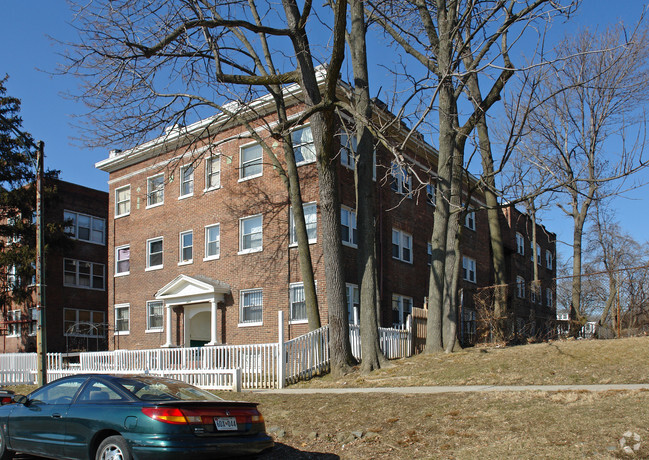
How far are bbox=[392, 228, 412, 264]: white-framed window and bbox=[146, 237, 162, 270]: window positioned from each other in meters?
10.3

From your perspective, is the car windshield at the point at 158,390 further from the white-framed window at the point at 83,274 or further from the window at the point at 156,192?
the white-framed window at the point at 83,274

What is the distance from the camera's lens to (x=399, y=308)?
2503cm

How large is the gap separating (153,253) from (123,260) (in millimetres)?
2328

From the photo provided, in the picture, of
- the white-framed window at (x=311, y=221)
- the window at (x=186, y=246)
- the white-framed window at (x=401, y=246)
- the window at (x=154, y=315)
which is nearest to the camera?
the white-framed window at (x=311, y=221)

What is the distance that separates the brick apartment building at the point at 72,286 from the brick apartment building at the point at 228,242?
4.96 meters

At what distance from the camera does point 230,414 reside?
746 centimetres

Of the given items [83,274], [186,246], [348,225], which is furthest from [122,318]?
[348,225]

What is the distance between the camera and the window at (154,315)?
27117mm

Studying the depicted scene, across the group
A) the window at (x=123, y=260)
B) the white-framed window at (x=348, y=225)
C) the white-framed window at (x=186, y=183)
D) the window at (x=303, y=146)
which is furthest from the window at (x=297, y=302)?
the window at (x=123, y=260)

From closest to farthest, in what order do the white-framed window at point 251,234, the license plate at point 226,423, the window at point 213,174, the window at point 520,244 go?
the license plate at point 226,423 < the white-framed window at point 251,234 < the window at point 213,174 < the window at point 520,244

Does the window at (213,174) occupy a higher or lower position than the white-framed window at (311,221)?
higher

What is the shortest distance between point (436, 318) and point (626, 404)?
8452 mm

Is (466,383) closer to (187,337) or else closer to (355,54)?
(355,54)

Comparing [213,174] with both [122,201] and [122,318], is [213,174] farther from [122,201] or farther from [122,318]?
[122,318]
